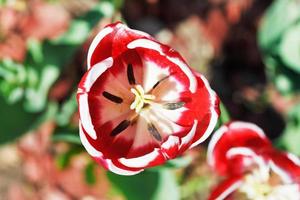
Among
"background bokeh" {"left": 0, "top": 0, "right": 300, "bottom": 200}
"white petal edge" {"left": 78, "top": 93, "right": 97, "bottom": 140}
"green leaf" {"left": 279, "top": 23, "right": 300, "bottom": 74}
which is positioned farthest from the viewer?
"green leaf" {"left": 279, "top": 23, "right": 300, "bottom": 74}

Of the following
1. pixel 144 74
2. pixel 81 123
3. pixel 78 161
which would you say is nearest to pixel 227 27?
pixel 78 161

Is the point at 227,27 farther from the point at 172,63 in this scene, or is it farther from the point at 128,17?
the point at 172,63

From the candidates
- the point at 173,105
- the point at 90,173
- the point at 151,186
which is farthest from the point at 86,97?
the point at 90,173

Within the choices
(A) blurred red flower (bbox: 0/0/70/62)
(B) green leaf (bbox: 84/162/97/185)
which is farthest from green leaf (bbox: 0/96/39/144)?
(A) blurred red flower (bbox: 0/0/70/62)

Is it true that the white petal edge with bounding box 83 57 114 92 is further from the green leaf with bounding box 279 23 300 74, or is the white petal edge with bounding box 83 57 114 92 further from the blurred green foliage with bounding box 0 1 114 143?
the green leaf with bounding box 279 23 300 74

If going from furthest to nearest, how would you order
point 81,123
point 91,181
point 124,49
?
point 91,181 → point 124,49 → point 81,123
